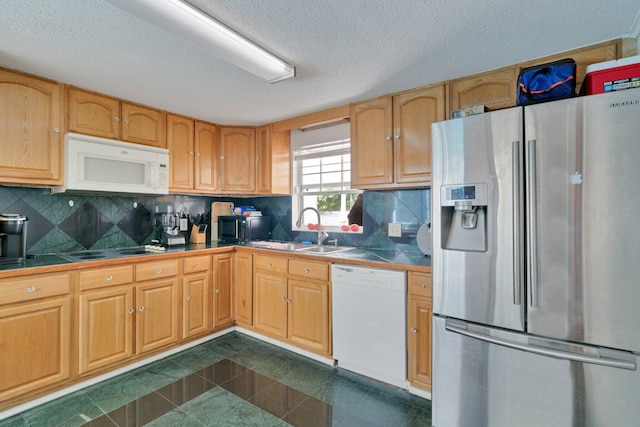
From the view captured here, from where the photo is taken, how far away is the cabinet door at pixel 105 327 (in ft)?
6.99

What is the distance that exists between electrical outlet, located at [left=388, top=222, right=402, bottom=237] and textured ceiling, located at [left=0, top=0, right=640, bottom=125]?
1119mm

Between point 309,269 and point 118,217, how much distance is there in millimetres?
1936

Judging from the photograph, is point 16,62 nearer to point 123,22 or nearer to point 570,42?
point 123,22

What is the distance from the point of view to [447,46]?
1.77 metres

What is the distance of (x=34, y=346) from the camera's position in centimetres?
193

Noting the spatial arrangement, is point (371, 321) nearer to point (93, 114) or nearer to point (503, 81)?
point (503, 81)

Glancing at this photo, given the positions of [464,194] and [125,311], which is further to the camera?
[125,311]

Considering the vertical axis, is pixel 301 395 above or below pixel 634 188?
below

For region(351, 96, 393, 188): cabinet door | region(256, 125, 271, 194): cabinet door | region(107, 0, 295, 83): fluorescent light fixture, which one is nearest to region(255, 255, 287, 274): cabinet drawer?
region(256, 125, 271, 194): cabinet door

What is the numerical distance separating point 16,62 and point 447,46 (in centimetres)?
269

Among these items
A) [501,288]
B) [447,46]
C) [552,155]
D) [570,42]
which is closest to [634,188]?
[552,155]

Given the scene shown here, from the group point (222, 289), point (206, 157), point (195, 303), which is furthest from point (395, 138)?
point (195, 303)

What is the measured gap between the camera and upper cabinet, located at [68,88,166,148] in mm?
2363

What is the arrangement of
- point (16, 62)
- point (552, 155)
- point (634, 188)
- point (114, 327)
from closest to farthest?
point (634, 188), point (552, 155), point (16, 62), point (114, 327)
